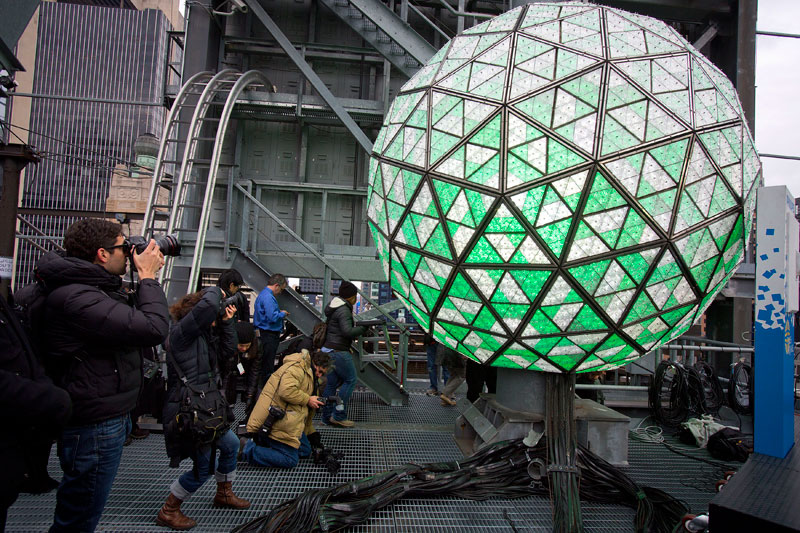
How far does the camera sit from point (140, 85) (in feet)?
254

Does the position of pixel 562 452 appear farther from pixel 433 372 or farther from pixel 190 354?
pixel 433 372

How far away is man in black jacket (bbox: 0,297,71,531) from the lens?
69.8 inches

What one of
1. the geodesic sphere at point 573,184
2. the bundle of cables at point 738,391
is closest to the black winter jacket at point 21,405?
the geodesic sphere at point 573,184

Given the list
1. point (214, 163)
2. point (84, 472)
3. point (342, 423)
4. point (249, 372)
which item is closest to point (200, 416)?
point (84, 472)

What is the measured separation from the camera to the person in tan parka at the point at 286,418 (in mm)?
4184

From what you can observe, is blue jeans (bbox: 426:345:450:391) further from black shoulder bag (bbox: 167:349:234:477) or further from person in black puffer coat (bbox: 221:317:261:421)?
black shoulder bag (bbox: 167:349:234:477)

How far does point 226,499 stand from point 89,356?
1.62m

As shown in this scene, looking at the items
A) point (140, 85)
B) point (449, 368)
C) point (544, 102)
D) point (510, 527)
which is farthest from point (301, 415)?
point (140, 85)

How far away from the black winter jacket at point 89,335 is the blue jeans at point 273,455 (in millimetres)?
1946

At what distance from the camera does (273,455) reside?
13.7 ft

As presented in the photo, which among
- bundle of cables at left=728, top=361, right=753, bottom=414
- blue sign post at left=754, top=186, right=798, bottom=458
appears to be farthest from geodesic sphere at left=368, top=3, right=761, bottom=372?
bundle of cables at left=728, top=361, right=753, bottom=414

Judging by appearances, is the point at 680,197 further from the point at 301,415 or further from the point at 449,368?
the point at 449,368

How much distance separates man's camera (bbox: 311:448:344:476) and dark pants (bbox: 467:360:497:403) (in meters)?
2.41

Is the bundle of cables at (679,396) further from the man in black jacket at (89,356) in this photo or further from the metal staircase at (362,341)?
the man in black jacket at (89,356)
